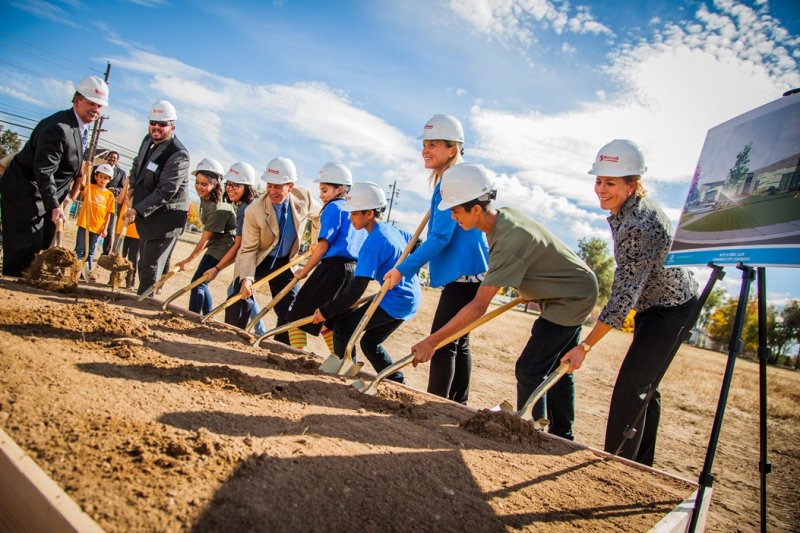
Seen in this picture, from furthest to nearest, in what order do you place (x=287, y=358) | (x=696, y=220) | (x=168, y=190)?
(x=168, y=190), (x=287, y=358), (x=696, y=220)

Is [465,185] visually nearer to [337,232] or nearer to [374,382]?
[374,382]

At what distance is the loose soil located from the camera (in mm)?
1472

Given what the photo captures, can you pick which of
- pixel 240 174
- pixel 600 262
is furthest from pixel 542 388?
pixel 600 262

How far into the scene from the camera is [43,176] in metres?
4.28

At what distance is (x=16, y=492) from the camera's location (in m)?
1.37

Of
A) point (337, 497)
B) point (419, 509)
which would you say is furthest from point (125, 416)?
point (419, 509)

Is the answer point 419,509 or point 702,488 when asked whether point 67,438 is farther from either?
point 702,488

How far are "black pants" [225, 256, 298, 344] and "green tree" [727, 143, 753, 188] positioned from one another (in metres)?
3.76

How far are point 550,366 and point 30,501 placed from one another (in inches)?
102

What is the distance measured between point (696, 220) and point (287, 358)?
118 inches

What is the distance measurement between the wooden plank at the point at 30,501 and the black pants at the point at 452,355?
232 cm

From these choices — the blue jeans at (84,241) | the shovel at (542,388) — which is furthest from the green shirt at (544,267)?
the blue jeans at (84,241)

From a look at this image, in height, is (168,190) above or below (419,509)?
above

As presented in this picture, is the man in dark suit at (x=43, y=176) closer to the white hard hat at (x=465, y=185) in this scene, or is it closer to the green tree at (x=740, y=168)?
the white hard hat at (x=465, y=185)
